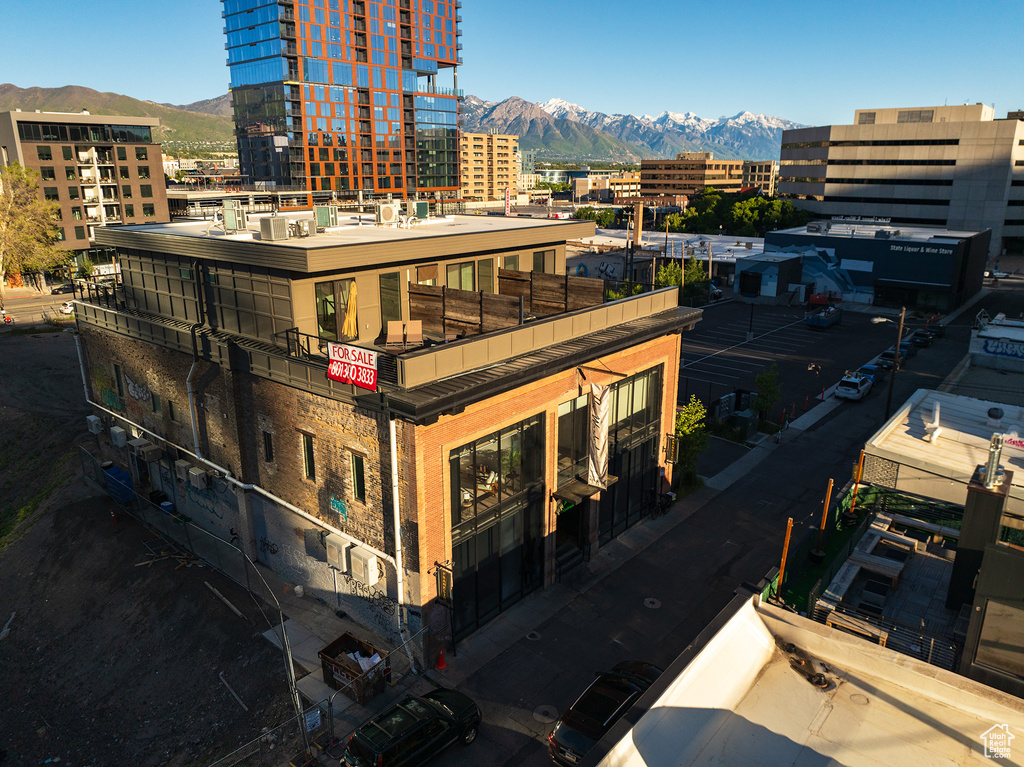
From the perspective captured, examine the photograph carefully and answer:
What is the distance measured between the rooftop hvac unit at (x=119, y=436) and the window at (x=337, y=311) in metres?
16.5

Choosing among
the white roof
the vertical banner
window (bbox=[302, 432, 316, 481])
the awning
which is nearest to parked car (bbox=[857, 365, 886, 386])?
the white roof

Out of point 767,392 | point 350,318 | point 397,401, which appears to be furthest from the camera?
point 767,392

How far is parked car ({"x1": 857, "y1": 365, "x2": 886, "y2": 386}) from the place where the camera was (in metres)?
52.7

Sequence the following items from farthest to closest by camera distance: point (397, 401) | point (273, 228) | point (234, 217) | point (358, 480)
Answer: point (234, 217)
point (273, 228)
point (358, 480)
point (397, 401)

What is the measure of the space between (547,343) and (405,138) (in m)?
112

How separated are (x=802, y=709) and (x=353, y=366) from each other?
46.3 feet

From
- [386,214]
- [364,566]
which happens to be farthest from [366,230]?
A: [364,566]

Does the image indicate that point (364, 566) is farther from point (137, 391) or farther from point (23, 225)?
point (23, 225)

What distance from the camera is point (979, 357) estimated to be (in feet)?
121

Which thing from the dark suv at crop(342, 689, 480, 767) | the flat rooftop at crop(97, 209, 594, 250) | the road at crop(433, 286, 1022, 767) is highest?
the flat rooftop at crop(97, 209, 594, 250)

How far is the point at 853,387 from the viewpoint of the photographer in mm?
49750

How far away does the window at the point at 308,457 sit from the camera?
23473 millimetres

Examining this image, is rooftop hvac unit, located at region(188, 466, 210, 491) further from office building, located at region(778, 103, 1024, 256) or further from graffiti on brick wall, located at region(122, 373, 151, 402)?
office building, located at region(778, 103, 1024, 256)

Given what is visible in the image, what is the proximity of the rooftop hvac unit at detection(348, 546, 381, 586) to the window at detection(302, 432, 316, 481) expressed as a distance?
3.34m
